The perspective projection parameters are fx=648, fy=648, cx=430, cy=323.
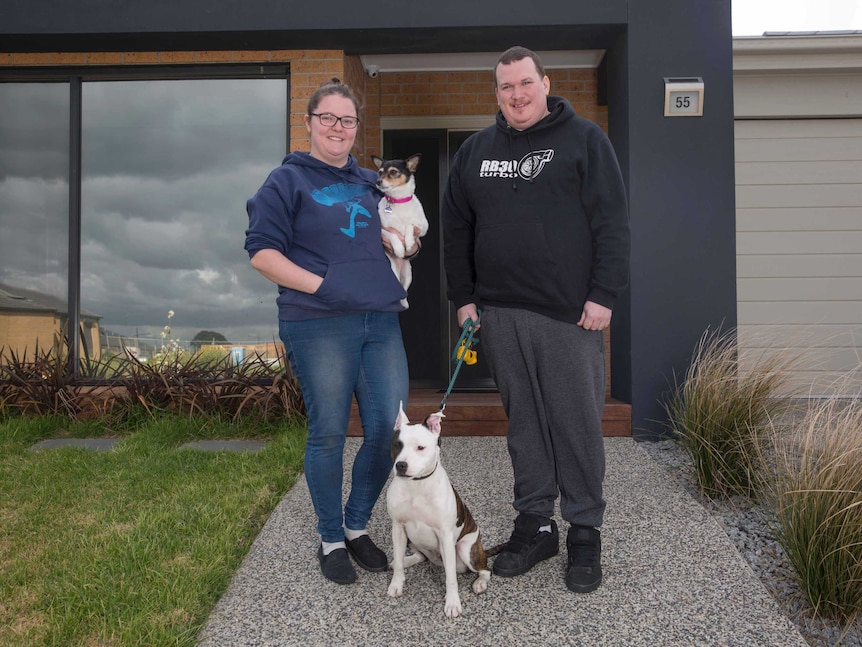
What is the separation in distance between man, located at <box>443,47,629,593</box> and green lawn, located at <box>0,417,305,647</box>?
1.25 metres

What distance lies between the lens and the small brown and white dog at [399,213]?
279 cm

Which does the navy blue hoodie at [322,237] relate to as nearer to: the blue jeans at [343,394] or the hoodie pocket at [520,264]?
the blue jeans at [343,394]

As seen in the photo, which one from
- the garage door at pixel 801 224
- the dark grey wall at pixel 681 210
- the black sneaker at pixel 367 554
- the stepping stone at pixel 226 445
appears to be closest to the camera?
the black sneaker at pixel 367 554

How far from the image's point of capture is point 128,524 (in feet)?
10.4

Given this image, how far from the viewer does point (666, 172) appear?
187 inches

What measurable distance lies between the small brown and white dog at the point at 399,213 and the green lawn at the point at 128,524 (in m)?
1.39

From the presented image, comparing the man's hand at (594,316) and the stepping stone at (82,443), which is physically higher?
the man's hand at (594,316)

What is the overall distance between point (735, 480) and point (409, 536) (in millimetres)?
2034

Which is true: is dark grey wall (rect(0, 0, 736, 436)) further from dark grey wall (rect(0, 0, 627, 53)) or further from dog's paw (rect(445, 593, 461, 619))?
dog's paw (rect(445, 593, 461, 619))

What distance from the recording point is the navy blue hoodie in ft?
7.82

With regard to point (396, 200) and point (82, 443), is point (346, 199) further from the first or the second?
point (82, 443)

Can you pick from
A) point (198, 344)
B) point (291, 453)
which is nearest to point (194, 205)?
point (198, 344)

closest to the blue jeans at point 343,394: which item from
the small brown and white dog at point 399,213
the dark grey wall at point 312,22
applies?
the small brown and white dog at point 399,213

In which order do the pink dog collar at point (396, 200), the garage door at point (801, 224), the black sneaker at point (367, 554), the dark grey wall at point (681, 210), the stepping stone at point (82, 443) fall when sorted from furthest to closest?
the garage door at point (801, 224) → the dark grey wall at point (681, 210) → the stepping stone at point (82, 443) → the pink dog collar at point (396, 200) → the black sneaker at point (367, 554)
